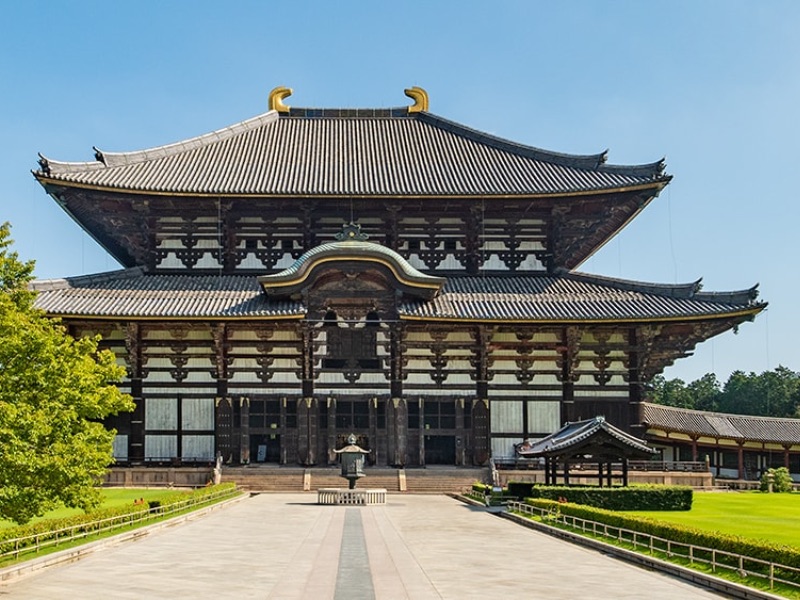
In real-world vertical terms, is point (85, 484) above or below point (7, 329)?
below

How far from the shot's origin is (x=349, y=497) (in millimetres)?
41031

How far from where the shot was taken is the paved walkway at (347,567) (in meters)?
18.0

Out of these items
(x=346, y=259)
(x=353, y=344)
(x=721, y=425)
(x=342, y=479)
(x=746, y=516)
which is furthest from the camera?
(x=721, y=425)

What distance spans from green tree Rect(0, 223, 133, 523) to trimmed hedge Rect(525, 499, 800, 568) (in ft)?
47.2

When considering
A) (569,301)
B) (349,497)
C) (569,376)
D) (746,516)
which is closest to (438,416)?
(569,376)

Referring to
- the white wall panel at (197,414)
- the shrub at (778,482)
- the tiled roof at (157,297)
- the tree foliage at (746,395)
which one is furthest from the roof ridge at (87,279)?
the tree foliage at (746,395)

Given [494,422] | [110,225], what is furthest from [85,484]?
[110,225]

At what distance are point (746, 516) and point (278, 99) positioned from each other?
44.7 meters

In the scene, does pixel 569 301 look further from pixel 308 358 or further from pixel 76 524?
pixel 76 524

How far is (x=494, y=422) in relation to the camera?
5153cm

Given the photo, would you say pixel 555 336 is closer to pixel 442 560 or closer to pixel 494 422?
pixel 494 422

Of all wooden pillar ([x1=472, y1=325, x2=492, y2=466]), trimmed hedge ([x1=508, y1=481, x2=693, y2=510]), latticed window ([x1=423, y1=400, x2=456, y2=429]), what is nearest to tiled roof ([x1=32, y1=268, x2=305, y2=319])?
latticed window ([x1=423, y1=400, x2=456, y2=429])

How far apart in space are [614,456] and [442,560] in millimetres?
16579

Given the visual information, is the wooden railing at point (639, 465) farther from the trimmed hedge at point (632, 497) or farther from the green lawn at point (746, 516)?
the trimmed hedge at point (632, 497)
